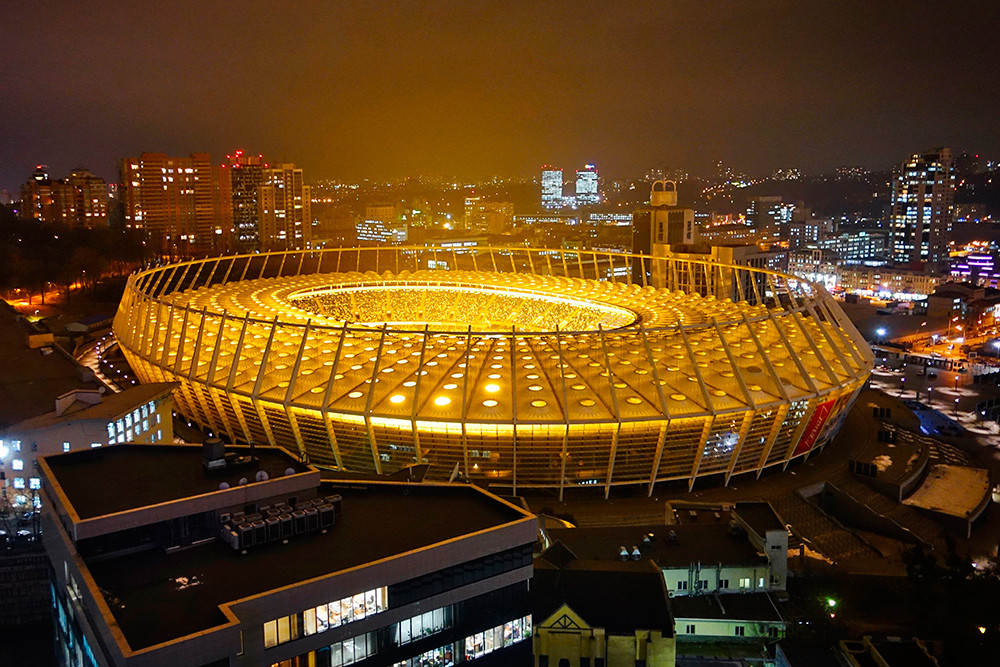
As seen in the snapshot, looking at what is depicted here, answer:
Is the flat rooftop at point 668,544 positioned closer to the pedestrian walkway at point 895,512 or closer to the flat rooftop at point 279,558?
the flat rooftop at point 279,558

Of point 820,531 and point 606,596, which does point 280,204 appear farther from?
point 606,596

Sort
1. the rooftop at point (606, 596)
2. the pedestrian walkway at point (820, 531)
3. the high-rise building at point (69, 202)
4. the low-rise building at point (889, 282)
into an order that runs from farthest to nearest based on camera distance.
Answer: the high-rise building at point (69, 202) < the low-rise building at point (889, 282) < the pedestrian walkway at point (820, 531) < the rooftop at point (606, 596)

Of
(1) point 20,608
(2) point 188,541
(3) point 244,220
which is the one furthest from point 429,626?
(3) point 244,220

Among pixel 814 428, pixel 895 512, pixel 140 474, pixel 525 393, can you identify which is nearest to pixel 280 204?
pixel 525 393

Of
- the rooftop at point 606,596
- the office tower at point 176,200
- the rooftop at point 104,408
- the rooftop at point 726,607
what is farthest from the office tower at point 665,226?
the office tower at point 176,200

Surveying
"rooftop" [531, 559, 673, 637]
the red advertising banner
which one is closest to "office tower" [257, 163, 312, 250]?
the red advertising banner

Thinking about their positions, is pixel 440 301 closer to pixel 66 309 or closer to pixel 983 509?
pixel 983 509
